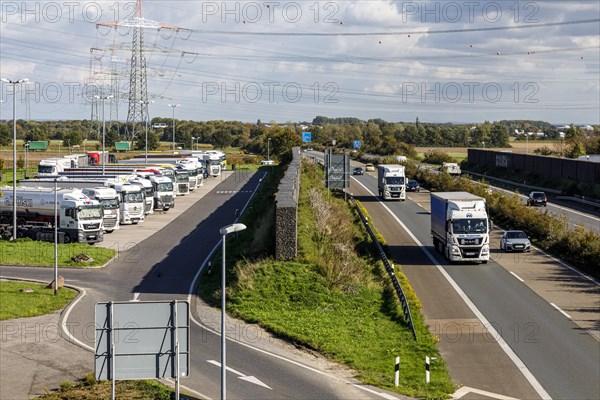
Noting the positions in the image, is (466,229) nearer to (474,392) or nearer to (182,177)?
(474,392)

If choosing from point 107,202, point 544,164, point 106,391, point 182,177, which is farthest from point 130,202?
point 544,164

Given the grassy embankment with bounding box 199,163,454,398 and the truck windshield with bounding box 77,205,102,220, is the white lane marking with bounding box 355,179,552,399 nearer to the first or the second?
the grassy embankment with bounding box 199,163,454,398

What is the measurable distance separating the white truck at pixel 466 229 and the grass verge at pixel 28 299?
1919cm

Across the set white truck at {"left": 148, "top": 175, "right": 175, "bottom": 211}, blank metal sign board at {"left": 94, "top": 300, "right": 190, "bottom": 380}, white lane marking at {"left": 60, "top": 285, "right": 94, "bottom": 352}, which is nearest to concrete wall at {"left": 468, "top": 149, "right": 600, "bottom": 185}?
white truck at {"left": 148, "top": 175, "right": 175, "bottom": 211}

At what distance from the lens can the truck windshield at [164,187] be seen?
7069 cm

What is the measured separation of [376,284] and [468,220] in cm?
845

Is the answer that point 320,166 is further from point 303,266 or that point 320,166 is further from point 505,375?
point 505,375

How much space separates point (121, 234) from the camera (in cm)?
5803

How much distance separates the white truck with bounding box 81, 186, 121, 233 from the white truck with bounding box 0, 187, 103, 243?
1483 millimetres

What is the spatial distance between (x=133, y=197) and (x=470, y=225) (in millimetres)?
29638

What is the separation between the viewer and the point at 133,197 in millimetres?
62500

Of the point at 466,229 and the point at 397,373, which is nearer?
the point at 397,373

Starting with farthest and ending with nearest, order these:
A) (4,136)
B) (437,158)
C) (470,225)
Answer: (4,136)
(437,158)
(470,225)

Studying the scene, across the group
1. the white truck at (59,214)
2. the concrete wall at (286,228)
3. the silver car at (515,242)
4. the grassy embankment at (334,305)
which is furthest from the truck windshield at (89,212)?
the silver car at (515,242)
